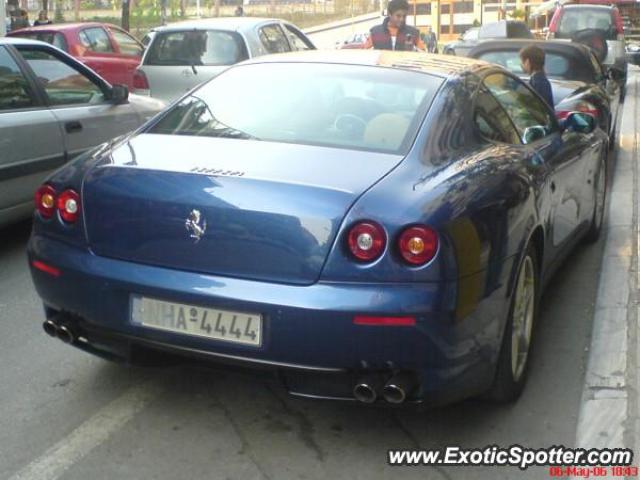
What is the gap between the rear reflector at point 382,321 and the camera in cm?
315

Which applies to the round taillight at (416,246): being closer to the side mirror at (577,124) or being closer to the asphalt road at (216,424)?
the asphalt road at (216,424)

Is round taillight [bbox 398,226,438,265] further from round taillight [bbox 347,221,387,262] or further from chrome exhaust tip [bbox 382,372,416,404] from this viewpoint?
chrome exhaust tip [bbox 382,372,416,404]

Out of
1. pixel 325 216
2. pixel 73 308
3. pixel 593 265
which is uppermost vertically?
pixel 325 216

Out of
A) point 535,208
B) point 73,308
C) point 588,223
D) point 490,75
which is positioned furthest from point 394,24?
point 73,308

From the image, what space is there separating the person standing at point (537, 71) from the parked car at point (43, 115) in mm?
3220

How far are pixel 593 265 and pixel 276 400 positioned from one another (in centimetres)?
308

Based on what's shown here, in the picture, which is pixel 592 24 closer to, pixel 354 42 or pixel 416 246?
pixel 354 42

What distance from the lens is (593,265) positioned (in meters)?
6.27

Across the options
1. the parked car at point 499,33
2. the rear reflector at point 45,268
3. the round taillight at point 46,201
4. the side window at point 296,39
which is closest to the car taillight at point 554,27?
the parked car at point 499,33

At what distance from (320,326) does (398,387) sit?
344 millimetres

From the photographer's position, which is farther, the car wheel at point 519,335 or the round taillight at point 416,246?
the car wheel at point 519,335

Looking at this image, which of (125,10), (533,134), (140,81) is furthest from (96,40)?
(125,10)

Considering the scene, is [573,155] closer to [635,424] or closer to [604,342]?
[604,342]

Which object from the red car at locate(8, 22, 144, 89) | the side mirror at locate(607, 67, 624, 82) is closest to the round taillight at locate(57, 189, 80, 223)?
the side mirror at locate(607, 67, 624, 82)
